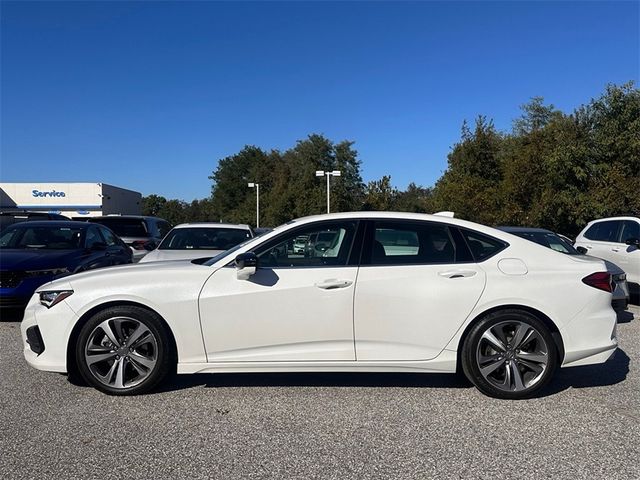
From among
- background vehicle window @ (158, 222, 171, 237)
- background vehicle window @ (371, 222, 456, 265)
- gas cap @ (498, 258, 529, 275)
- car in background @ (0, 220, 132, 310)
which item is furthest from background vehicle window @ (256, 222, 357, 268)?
background vehicle window @ (158, 222, 171, 237)

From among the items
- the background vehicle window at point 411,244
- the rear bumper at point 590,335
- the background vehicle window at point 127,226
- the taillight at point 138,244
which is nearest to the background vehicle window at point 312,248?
the background vehicle window at point 411,244

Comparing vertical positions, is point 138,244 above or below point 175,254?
above

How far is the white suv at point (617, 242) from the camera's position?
9.05m

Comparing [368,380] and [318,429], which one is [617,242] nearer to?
[368,380]

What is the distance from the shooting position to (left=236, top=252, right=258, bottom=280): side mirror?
426cm

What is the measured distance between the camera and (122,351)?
4.36m

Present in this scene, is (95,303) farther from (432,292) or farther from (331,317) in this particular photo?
(432,292)

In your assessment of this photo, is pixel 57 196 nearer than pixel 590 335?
No

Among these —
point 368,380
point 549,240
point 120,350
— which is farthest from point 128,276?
point 549,240

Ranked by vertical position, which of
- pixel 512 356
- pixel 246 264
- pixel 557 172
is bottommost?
pixel 512 356

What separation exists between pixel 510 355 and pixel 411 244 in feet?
4.10

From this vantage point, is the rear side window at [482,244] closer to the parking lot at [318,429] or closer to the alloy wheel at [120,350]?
the parking lot at [318,429]

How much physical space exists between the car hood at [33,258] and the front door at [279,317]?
4489 millimetres

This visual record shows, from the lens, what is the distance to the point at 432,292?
437 centimetres
